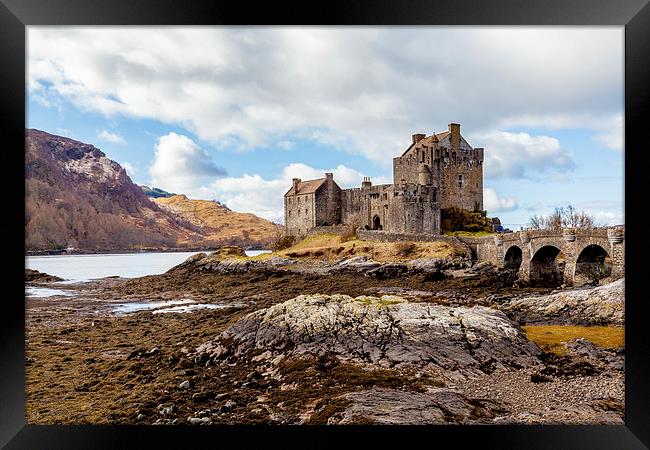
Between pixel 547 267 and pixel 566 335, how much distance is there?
123cm

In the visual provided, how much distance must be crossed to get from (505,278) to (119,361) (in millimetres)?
6156

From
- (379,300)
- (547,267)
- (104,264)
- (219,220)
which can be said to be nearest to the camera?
(104,264)

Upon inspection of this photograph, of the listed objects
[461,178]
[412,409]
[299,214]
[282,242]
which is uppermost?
[461,178]

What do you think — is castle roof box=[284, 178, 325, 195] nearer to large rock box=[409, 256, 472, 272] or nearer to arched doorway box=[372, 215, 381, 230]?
arched doorway box=[372, 215, 381, 230]

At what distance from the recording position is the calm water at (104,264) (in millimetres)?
6316

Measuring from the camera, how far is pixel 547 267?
716 centimetres

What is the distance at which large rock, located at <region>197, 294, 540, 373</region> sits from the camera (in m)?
6.18

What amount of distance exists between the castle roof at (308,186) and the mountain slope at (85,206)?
178 centimetres

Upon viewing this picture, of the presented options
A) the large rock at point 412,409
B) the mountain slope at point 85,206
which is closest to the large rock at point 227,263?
the mountain slope at point 85,206

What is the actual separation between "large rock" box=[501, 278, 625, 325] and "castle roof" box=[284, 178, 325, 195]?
3677 mm

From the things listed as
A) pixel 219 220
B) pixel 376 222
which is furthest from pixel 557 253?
pixel 219 220

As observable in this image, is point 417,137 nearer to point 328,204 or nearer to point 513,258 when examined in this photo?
point 328,204

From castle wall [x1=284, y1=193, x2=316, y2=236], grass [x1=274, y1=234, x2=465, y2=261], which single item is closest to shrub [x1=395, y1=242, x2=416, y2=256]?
grass [x1=274, y1=234, x2=465, y2=261]
